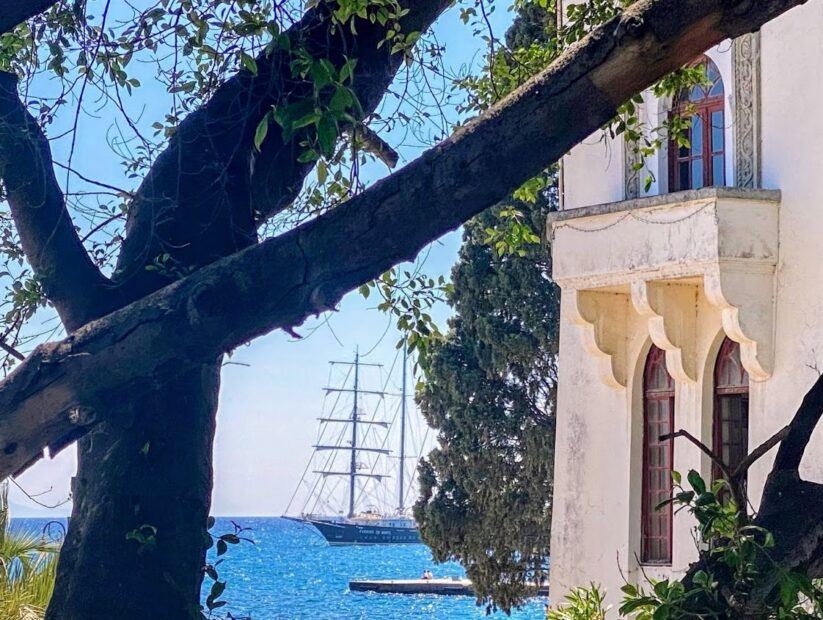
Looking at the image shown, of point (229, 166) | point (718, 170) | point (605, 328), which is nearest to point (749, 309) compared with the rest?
point (718, 170)

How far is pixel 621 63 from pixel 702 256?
9.94 m

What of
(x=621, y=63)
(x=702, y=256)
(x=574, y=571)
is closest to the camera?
(x=621, y=63)

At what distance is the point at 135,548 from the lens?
4.05 meters

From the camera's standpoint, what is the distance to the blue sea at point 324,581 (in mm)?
74000

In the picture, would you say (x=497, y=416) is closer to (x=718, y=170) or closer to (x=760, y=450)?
(x=718, y=170)

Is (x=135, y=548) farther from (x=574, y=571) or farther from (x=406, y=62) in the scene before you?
(x=574, y=571)

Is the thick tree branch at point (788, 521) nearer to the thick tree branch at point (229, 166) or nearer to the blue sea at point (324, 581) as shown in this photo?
the thick tree branch at point (229, 166)

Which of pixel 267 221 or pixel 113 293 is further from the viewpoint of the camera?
pixel 267 221

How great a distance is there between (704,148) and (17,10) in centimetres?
1112

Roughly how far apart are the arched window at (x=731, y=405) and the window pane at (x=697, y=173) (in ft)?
5.14

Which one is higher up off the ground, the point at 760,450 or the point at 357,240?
the point at 357,240

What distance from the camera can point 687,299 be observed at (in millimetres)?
14109

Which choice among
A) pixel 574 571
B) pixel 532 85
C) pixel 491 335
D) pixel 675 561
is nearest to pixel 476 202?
pixel 532 85

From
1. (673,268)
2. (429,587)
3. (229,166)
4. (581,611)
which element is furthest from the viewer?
(429,587)
